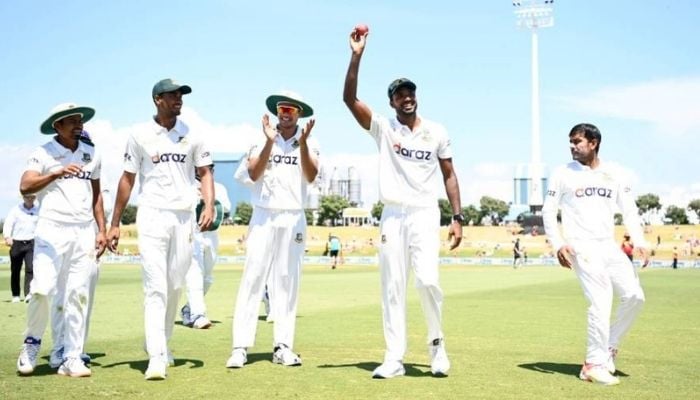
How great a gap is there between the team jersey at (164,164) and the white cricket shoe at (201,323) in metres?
4.34

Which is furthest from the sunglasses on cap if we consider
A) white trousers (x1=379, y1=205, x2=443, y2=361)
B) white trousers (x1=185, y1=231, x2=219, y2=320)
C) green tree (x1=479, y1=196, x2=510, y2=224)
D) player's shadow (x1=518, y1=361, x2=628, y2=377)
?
green tree (x1=479, y1=196, x2=510, y2=224)

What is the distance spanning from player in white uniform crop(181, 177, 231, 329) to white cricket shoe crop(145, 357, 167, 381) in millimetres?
4053

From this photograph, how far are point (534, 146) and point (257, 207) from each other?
372 ft

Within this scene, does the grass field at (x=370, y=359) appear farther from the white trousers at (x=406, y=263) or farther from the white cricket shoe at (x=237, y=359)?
the white trousers at (x=406, y=263)

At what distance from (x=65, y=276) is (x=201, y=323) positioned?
4.25 meters

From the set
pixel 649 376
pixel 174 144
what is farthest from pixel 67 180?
pixel 649 376

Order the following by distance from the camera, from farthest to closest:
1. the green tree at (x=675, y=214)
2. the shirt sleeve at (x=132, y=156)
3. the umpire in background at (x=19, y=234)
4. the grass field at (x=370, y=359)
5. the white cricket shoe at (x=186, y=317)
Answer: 1. the green tree at (x=675, y=214)
2. the umpire in background at (x=19, y=234)
3. the white cricket shoe at (x=186, y=317)
4. the shirt sleeve at (x=132, y=156)
5. the grass field at (x=370, y=359)

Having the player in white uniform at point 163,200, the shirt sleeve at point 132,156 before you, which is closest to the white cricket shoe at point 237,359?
the player in white uniform at point 163,200

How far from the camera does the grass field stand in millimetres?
7098

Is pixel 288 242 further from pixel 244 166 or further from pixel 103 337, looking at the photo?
pixel 103 337

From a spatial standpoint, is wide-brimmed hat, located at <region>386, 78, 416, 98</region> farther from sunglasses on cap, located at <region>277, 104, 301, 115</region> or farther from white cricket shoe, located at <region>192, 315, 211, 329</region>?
white cricket shoe, located at <region>192, 315, 211, 329</region>

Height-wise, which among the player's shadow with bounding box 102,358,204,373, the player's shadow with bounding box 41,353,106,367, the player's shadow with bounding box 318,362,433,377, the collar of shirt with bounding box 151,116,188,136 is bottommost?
the player's shadow with bounding box 41,353,106,367

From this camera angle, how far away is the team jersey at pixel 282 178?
8.89 meters

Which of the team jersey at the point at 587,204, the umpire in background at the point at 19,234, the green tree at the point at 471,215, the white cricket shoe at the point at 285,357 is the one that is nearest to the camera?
the team jersey at the point at 587,204
